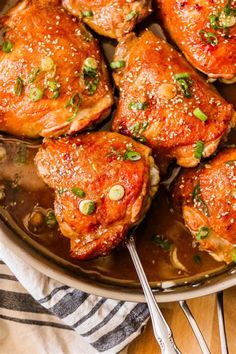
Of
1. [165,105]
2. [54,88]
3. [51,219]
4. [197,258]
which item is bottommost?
[197,258]

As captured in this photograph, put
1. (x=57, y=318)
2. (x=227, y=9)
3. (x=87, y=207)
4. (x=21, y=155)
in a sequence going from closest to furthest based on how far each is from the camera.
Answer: (x=87, y=207) → (x=227, y=9) → (x=21, y=155) → (x=57, y=318)

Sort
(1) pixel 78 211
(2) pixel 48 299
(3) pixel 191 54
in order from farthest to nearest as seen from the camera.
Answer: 1. (2) pixel 48 299
2. (3) pixel 191 54
3. (1) pixel 78 211

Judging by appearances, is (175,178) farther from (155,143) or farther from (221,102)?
(221,102)

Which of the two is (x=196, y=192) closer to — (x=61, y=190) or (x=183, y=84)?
(x=183, y=84)

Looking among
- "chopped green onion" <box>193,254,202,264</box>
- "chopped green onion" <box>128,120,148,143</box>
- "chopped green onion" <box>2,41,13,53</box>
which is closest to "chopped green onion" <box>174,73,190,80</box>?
"chopped green onion" <box>128,120,148,143</box>

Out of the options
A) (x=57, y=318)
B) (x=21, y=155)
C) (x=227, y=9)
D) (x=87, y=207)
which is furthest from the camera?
(x=57, y=318)

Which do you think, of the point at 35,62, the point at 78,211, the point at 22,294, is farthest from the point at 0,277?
the point at 35,62

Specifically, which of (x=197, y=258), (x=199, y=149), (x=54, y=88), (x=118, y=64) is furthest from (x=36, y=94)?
(x=197, y=258)
